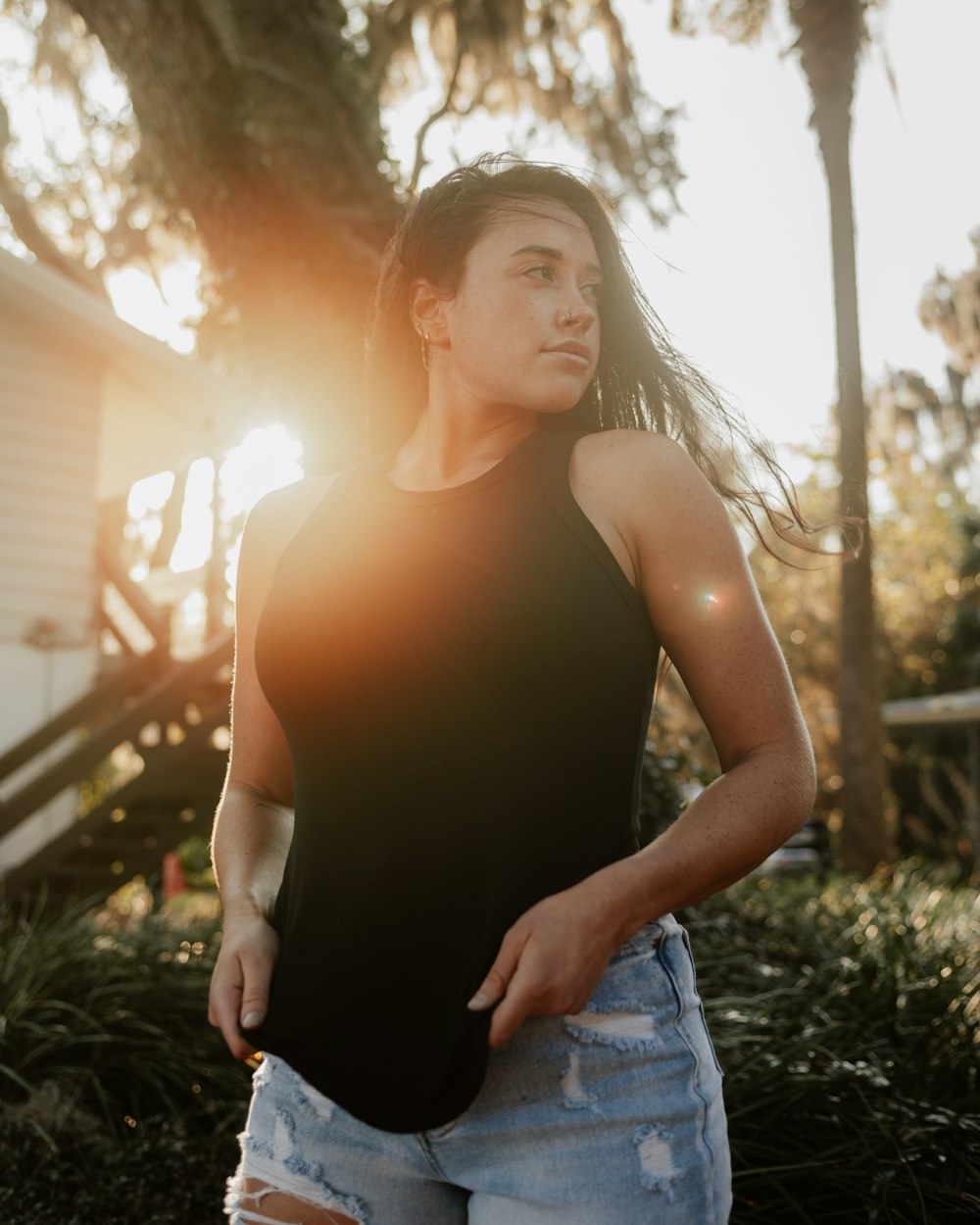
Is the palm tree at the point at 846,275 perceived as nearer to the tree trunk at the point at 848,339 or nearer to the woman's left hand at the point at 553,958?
the tree trunk at the point at 848,339

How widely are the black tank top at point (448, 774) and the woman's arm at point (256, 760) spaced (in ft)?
0.48

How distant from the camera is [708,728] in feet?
4.65

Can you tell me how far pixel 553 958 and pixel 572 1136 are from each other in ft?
0.77

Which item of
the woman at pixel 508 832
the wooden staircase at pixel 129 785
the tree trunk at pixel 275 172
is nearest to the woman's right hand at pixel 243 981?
the woman at pixel 508 832

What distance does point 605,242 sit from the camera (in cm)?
178

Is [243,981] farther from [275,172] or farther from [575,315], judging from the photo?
[275,172]

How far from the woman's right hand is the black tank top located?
23 mm

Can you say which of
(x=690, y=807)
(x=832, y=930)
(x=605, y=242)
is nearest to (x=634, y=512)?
(x=690, y=807)

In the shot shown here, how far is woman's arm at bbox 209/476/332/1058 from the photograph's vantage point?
1.69 m

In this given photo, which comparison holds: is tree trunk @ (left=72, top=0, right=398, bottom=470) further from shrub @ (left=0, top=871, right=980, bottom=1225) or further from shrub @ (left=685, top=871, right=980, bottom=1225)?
shrub @ (left=685, top=871, right=980, bottom=1225)

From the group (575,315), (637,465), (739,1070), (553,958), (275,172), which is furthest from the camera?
(275,172)

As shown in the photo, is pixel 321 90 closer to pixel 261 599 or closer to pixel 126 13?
pixel 126 13

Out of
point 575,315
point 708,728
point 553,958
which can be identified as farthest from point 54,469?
point 553,958

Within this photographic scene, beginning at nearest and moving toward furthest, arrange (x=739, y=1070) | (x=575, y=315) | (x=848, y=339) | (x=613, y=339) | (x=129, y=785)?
(x=575, y=315), (x=613, y=339), (x=739, y=1070), (x=129, y=785), (x=848, y=339)
